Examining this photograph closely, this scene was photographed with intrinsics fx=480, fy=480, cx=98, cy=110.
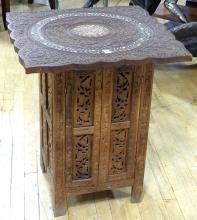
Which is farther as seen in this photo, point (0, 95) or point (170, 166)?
point (0, 95)

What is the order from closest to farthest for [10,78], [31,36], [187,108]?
[31,36]
[187,108]
[10,78]

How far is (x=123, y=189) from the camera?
206 cm

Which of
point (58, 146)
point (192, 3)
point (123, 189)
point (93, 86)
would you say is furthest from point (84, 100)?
point (192, 3)

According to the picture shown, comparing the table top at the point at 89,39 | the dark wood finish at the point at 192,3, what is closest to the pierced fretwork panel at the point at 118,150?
the table top at the point at 89,39

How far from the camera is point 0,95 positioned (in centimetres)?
282

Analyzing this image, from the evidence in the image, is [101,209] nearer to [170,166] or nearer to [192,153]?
[170,166]

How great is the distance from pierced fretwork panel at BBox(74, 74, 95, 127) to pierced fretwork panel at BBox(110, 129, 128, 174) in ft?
0.43

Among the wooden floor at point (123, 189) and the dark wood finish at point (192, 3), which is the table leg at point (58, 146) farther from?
the dark wood finish at point (192, 3)

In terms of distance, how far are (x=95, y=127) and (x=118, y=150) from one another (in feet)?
0.53

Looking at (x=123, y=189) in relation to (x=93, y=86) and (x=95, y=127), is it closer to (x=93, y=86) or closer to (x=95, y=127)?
(x=95, y=127)

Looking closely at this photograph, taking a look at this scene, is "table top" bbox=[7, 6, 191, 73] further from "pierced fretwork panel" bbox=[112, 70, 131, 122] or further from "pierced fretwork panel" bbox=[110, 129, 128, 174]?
"pierced fretwork panel" bbox=[110, 129, 128, 174]

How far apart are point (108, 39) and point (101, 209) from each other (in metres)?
0.70

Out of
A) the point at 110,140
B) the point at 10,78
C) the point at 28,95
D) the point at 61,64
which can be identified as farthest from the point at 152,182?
the point at 10,78

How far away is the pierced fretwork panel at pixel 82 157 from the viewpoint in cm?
176
